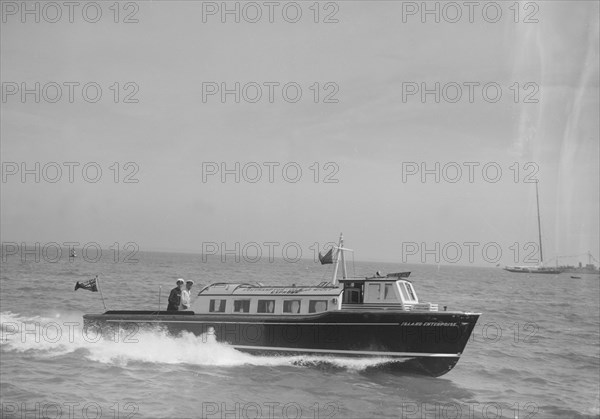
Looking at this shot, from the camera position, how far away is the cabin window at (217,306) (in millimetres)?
24453

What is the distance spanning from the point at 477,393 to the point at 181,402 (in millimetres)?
10267

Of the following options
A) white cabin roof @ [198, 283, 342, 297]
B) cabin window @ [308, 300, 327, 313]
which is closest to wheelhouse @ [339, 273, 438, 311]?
white cabin roof @ [198, 283, 342, 297]

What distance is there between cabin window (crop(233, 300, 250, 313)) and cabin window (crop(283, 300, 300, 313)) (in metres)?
1.51

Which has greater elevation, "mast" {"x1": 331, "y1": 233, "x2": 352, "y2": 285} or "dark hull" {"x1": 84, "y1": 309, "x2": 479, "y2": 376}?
"mast" {"x1": 331, "y1": 233, "x2": 352, "y2": 285}

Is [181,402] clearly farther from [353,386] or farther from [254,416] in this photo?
[353,386]

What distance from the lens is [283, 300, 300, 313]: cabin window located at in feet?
77.0

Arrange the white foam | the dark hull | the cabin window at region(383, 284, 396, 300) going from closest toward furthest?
the dark hull → the cabin window at region(383, 284, 396, 300) → the white foam

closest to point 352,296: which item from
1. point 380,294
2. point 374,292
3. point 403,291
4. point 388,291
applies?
point 374,292

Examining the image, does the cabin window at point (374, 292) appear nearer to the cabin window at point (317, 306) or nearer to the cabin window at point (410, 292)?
the cabin window at point (410, 292)

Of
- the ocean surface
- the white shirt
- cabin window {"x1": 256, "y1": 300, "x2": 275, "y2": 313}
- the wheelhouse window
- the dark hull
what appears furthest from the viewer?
the white shirt

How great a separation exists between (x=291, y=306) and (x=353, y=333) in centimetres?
258

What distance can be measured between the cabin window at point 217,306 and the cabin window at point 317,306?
3.53 meters

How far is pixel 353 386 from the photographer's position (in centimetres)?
2088

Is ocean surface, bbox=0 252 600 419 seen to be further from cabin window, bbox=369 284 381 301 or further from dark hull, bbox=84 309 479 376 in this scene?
cabin window, bbox=369 284 381 301
